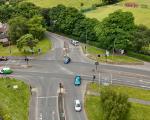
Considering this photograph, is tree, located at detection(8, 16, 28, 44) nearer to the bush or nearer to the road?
the road

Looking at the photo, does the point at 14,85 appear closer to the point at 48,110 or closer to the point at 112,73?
the point at 48,110

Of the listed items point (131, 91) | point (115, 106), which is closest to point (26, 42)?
point (131, 91)

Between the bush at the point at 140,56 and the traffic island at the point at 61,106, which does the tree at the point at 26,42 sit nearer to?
the bush at the point at 140,56

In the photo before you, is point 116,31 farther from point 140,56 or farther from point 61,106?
point 61,106

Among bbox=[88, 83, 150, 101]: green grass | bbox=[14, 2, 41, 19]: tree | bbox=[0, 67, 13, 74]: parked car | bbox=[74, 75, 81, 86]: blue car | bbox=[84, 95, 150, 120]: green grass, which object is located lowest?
bbox=[84, 95, 150, 120]: green grass

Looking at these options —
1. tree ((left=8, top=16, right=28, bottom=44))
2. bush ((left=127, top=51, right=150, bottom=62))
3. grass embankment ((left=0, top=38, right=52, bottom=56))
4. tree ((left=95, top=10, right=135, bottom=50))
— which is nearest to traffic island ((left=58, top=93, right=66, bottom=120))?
tree ((left=95, top=10, right=135, bottom=50))

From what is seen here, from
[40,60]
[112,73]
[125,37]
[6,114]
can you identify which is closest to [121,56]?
[125,37]
